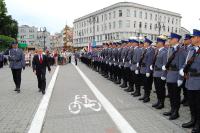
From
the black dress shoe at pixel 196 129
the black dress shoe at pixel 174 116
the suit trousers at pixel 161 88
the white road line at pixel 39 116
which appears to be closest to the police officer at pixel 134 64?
the suit trousers at pixel 161 88

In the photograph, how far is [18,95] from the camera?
12445 mm

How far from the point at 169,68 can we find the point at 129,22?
9344cm

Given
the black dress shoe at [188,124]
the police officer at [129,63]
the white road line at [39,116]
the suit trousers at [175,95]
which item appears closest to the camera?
the white road line at [39,116]

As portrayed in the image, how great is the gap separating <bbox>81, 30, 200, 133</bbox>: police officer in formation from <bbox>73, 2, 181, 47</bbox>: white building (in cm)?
8190

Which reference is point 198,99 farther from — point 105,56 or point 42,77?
point 105,56

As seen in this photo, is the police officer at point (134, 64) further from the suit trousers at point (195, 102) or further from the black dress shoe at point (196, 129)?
the black dress shoe at point (196, 129)

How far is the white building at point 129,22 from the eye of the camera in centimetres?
10075

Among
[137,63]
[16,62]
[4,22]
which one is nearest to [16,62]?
[16,62]

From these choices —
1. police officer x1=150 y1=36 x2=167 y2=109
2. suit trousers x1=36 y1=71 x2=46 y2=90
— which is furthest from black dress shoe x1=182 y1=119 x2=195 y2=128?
suit trousers x1=36 y1=71 x2=46 y2=90

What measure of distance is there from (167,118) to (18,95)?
6.22 m

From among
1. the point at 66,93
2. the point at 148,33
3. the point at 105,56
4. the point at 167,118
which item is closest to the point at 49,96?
the point at 66,93

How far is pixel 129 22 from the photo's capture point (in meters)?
101

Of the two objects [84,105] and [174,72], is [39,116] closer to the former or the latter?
[84,105]

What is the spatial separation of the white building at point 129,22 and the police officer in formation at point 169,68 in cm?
8190
